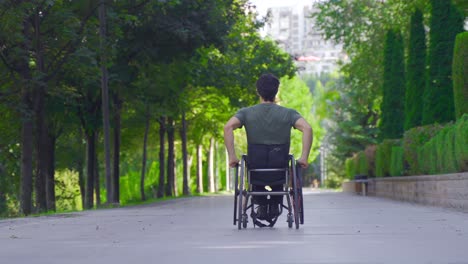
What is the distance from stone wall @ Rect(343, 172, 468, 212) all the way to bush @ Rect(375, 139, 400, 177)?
63 cm

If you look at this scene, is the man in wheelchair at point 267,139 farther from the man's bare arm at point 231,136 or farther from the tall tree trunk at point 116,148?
the tall tree trunk at point 116,148

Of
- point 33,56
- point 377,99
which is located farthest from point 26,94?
point 377,99

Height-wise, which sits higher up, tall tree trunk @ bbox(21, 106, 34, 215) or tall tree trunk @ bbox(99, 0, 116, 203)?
tall tree trunk @ bbox(99, 0, 116, 203)

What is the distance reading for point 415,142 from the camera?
29750 mm

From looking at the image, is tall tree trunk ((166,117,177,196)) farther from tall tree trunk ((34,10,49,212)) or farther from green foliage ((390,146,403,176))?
green foliage ((390,146,403,176))

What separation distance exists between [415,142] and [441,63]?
3.68m

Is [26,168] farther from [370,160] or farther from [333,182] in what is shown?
[333,182]

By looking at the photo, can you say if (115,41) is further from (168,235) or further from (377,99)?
(377,99)

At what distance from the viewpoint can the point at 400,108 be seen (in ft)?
148

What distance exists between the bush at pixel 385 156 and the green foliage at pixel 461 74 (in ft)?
30.2

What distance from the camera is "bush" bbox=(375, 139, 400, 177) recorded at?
36531 mm

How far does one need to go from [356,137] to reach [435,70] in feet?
177

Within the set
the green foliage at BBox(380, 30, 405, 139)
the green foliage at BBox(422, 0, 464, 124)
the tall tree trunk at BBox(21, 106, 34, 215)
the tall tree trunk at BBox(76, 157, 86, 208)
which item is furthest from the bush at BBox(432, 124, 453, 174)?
the tall tree trunk at BBox(76, 157, 86, 208)

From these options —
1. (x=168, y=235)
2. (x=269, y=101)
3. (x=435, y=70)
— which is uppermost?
(x=435, y=70)
